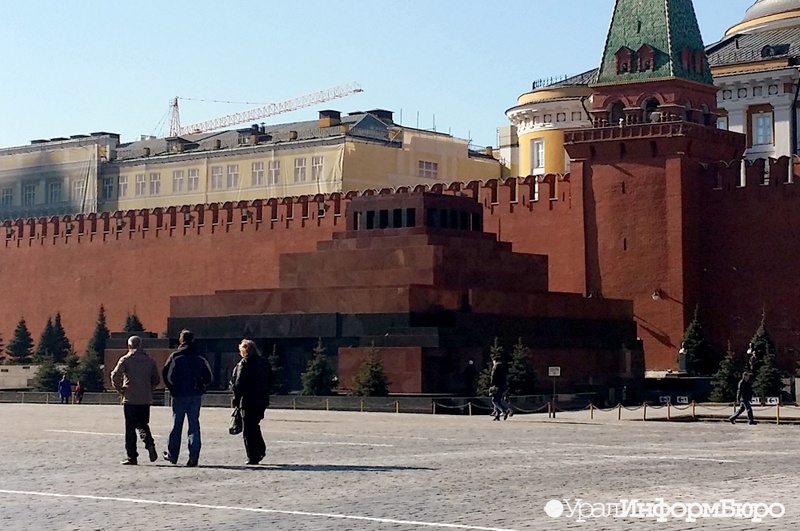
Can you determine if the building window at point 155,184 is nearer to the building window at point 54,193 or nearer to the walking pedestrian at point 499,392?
the building window at point 54,193

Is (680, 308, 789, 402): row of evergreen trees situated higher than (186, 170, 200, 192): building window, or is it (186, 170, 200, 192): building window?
Answer: (186, 170, 200, 192): building window

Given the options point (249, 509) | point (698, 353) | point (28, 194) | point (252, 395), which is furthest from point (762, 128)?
point (249, 509)

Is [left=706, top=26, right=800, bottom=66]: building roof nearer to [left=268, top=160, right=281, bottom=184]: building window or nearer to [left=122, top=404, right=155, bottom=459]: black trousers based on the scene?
[left=268, top=160, right=281, bottom=184]: building window

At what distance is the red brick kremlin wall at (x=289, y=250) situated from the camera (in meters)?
33.1

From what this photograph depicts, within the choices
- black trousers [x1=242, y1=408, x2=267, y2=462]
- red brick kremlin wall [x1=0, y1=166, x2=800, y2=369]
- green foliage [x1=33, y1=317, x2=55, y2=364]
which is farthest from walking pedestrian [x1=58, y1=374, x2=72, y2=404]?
black trousers [x1=242, y1=408, x2=267, y2=462]

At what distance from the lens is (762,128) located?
156 ft

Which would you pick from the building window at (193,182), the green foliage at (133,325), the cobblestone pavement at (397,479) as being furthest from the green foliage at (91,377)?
the building window at (193,182)

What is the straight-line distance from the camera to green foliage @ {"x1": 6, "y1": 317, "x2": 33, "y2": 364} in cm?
4541

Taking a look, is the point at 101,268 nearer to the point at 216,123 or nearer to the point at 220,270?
the point at 220,270

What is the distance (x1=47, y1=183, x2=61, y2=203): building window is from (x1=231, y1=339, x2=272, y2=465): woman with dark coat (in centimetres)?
4890

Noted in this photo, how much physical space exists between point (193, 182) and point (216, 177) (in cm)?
93

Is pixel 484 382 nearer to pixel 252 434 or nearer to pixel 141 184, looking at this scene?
pixel 252 434

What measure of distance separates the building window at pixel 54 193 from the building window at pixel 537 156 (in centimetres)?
1856

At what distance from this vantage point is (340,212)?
130 feet
